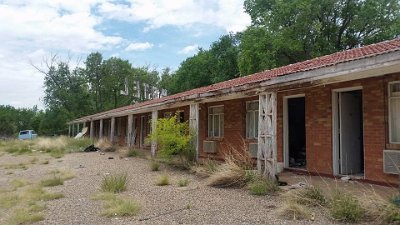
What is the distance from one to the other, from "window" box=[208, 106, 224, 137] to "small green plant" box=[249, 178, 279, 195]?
6.71 m

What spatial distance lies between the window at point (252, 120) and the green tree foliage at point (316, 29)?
13667mm

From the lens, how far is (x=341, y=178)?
9883mm

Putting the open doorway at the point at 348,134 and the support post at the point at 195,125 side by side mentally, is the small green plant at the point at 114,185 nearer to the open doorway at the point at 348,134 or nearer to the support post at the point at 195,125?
the support post at the point at 195,125

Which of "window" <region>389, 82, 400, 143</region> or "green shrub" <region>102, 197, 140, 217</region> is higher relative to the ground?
"window" <region>389, 82, 400, 143</region>

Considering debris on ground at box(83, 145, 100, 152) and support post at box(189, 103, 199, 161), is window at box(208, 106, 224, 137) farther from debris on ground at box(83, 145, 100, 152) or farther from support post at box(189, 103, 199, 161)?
debris on ground at box(83, 145, 100, 152)

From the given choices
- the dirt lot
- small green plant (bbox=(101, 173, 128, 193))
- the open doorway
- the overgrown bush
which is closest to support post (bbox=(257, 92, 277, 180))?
the dirt lot

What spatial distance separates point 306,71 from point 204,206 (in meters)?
3.60

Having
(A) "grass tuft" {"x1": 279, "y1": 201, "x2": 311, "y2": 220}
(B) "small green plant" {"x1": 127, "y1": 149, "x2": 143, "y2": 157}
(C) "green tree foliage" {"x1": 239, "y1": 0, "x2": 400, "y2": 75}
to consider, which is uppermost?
(C) "green tree foliage" {"x1": 239, "y1": 0, "x2": 400, "y2": 75}

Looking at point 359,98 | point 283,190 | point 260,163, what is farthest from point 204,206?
point 359,98

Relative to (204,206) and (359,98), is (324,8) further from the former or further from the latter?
(204,206)

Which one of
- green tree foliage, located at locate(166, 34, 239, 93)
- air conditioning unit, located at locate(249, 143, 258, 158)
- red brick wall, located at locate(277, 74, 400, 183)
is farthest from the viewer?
green tree foliage, located at locate(166, 34, 239, 93)

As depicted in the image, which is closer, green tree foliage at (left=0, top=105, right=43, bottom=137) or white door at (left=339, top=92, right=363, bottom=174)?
white door at (left=339, top=92, right=363, bottom=174)

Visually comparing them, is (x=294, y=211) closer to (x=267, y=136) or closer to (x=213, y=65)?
(x=267, y=136)

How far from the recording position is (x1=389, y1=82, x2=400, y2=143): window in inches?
347
